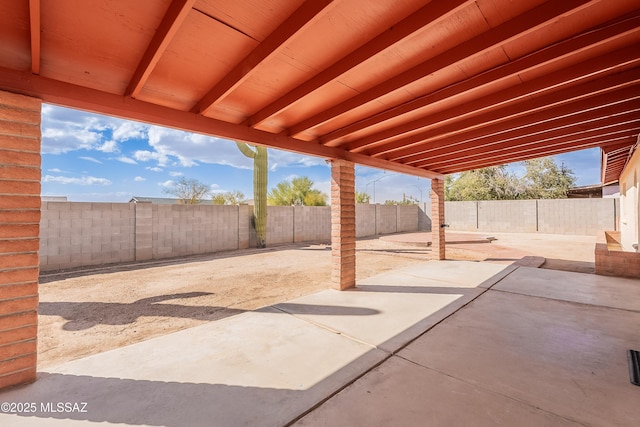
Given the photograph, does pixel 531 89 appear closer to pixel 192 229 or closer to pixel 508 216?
pixel 192 229

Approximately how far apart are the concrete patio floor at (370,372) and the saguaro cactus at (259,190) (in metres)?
8.03

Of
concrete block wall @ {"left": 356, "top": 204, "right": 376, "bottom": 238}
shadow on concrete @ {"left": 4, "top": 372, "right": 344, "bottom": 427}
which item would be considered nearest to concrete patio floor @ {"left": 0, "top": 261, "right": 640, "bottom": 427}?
shadow on concrete @ {"left": 4, "top": 372, "right": 344, "bottom": 427}

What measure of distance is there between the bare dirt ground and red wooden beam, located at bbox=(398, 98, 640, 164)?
11.5 ft

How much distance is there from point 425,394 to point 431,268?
4829 mm

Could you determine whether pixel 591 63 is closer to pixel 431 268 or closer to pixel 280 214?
pixel 431 268

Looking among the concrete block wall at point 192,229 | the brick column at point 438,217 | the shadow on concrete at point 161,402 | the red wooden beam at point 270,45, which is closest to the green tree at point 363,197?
the concrete block wall at point 192,229

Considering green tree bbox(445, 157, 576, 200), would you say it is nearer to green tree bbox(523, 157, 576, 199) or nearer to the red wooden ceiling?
green tree bbox(523, 157, 576, 199)

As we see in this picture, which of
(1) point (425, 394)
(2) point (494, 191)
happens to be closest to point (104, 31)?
(1) point (425, 394)

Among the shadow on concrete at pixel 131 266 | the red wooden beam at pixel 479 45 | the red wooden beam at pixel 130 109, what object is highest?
the red wooden beam at pixel 479 45

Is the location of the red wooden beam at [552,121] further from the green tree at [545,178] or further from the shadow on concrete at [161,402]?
the green tree at [545,178]

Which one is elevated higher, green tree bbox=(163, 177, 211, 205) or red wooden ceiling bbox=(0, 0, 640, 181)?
green tree bbox=(163, 177, 211, 205)

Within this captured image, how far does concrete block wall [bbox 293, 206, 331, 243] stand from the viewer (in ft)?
44.8

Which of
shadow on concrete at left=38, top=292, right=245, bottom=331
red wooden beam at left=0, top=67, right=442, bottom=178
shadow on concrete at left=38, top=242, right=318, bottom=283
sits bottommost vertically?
shadow on concrete at left=38, top=292, right=245, bottom=331

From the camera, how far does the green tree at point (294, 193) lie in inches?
829
